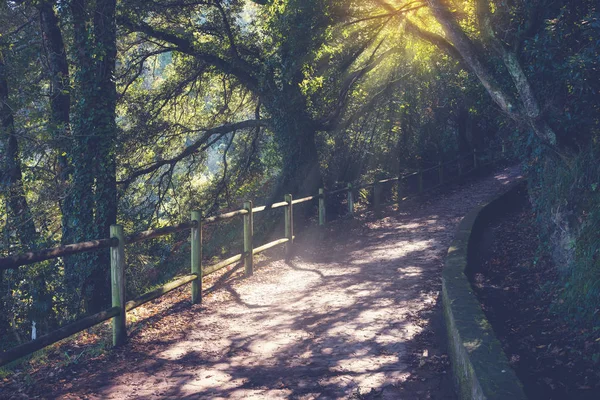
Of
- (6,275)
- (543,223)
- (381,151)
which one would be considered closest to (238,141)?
(381,151)

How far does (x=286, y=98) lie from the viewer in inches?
595

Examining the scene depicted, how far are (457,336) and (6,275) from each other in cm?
1140

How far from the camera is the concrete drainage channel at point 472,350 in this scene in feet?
12.1

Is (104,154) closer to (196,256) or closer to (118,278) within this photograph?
(196,256)

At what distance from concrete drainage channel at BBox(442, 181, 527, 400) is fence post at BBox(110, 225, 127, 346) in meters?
3.81

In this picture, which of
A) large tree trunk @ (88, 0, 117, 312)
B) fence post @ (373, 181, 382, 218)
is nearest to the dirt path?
large tree trunk @ (88, 0, 117, 312)

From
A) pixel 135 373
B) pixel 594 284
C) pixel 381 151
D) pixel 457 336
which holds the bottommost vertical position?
pixel 135 373

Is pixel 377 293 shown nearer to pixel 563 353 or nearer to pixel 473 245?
pixel 473 245

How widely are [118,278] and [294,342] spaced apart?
2.26m

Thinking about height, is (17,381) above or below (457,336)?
below

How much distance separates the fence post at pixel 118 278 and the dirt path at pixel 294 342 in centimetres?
26

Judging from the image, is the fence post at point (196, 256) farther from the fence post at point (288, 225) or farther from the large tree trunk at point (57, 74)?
the large tree trunk at point (57, 74)

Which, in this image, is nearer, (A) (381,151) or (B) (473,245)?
(B) (473,245)

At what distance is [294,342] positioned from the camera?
6426 mm
